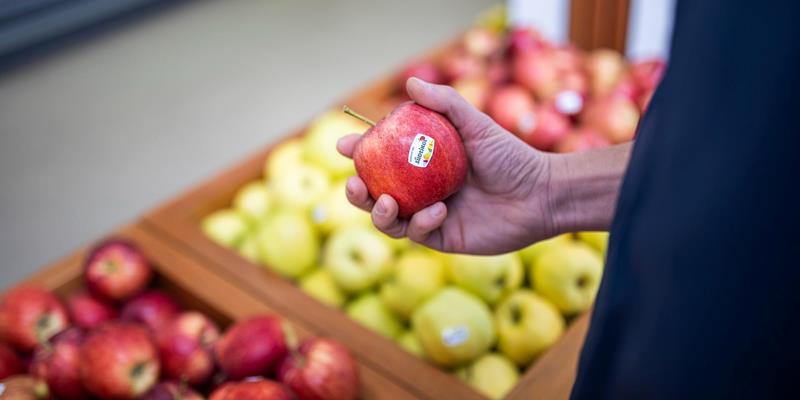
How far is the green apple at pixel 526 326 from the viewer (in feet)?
4.10

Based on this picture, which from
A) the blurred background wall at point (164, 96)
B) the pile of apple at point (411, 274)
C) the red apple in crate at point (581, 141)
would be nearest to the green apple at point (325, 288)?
the pile of apple at point (411, 274)

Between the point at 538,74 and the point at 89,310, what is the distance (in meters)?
1.33

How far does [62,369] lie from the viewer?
114 centimetres

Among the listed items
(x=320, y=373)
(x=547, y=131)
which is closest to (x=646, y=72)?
(x=547, y=131)

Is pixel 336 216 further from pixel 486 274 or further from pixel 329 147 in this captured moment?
pixel 486 274

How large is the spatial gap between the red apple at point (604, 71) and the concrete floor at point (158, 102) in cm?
140

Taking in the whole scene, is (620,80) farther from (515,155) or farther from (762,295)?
(762,295)

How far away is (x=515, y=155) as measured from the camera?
3.30 ft

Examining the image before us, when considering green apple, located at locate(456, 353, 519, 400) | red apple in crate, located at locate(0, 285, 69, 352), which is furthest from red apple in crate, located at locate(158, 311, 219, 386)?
green apple, located at locate(456, 353, 519, 400)

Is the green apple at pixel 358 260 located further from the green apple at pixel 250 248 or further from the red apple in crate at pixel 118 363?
the red apple in crate at pixel 118 363

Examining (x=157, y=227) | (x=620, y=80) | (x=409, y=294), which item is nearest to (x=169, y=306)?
(x=157, y=227)

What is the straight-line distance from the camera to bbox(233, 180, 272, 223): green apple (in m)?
1.64

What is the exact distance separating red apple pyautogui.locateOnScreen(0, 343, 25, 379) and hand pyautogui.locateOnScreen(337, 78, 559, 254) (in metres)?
0.74

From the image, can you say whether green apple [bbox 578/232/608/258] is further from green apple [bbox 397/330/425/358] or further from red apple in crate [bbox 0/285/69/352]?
red apple in crate [bbox 0/285/69/352]
